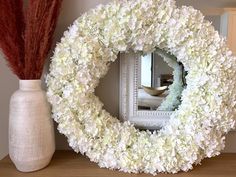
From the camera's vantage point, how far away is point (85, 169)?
0.96 metres

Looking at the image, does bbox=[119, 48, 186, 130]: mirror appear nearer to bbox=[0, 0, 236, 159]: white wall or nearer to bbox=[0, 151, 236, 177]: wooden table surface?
bbox=[0, 0, 236, 159]: white wall

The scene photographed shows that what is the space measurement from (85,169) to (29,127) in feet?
0.91

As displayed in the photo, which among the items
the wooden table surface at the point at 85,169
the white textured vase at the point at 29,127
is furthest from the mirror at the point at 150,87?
the white textured vase at the point at 29,127

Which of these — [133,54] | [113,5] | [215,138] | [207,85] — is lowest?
[215,138]

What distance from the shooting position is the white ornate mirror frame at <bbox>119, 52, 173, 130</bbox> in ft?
3.45

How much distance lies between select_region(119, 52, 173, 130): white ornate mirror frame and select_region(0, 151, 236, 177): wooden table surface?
23 cm

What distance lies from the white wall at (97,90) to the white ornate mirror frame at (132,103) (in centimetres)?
4

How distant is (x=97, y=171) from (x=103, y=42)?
1.65 feet

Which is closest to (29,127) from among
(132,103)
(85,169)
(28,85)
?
(28,85)

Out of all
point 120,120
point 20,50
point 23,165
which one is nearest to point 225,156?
point 120,120

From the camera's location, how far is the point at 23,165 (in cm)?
90

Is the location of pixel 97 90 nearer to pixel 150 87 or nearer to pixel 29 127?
pixel 150 87

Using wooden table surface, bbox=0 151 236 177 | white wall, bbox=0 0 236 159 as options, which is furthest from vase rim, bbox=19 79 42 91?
wooden table surface, bbox=0 151 236 177

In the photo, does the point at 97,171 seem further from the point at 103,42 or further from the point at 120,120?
the point at 103,42
